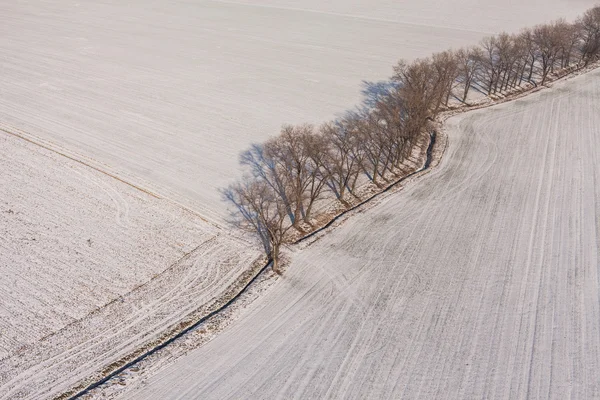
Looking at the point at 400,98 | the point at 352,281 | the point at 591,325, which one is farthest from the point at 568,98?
the point at 352,281

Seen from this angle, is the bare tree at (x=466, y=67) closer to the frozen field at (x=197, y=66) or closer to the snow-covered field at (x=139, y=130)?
the snow-covered field at (x=139, y=130)

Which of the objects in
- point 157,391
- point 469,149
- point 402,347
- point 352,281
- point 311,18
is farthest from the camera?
point 311,18

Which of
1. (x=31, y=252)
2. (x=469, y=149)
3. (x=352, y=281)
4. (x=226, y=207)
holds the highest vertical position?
(x=31, y=252)

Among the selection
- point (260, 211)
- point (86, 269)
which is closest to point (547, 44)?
point (260, 211)

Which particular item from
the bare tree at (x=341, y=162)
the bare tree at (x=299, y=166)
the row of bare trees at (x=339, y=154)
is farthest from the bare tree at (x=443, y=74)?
the bare tree at (x=299, y=166)

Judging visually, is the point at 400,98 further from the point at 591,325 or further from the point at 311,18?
the point at 311,18

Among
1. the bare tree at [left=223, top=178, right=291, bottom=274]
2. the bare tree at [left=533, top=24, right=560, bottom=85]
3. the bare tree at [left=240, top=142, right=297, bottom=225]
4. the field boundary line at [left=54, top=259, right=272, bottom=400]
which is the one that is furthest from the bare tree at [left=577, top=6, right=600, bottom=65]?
the field boundary line at [left=54, top=259, right=272, bottom=400]

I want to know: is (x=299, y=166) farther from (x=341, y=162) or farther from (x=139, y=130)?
(x=139, y=130)

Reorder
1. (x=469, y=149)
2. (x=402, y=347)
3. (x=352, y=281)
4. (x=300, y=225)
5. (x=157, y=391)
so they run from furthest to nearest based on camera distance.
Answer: (x=469, y=149) → (x=300, y=225) → (x=352, y=281) → (x=402, y=347) → (x=157, y=391)
